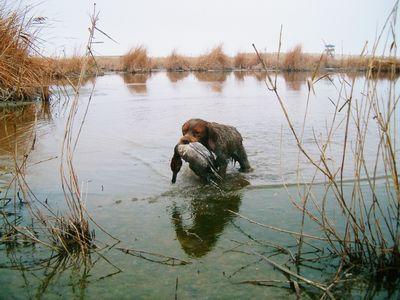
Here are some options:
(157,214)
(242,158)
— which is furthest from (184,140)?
(242,158)

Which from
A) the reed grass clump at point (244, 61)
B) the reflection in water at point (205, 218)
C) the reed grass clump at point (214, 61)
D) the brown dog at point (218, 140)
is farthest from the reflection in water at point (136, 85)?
the reflection in water at point (205, 218)

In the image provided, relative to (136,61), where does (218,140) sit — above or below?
below

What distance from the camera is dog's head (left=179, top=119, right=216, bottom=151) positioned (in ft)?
18.2

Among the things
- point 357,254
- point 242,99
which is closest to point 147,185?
point 357,254

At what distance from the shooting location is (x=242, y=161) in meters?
6.78

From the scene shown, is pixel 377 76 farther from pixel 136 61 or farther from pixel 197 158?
pixel 136 61

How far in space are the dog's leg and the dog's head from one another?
2.89ft

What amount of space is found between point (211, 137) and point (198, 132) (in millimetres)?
260

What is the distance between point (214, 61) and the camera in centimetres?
3922

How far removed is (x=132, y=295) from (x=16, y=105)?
36.4ft

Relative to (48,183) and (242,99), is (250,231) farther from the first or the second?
(242,99)

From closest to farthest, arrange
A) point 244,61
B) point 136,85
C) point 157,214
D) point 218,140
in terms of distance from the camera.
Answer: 1. point 157,214
2. point 218,140
3. point 136,85
4. point 244,61

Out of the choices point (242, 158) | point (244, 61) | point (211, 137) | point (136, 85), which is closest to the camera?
point (211, 137)

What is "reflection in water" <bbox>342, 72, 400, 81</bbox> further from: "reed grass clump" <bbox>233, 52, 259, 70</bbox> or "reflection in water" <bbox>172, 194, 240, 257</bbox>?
"reed grass clump" <bbox>233, 52, 259, 70</bbox>
